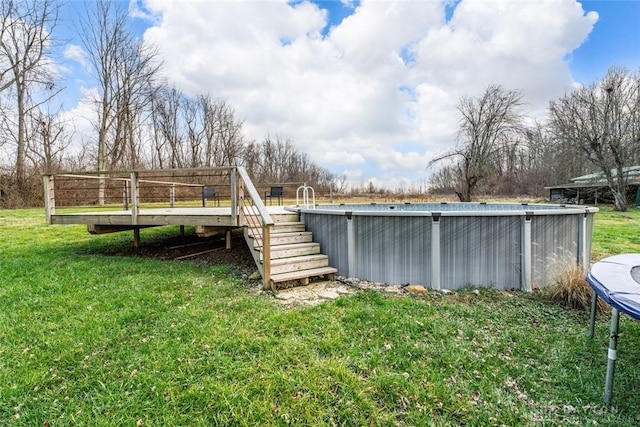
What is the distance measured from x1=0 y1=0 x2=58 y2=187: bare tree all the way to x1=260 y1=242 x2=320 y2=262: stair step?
17282 millimetres

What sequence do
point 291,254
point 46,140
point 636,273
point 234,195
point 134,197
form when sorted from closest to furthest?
point 636,273
point 291,254
point 234,195
point 134,197
point 46,140

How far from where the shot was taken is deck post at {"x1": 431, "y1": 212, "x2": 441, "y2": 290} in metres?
4.02

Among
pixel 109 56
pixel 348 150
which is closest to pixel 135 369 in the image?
pixel 109 56

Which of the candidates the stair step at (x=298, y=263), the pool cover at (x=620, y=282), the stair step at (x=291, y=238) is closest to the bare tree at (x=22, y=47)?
the stair step at (x=291, y=238)

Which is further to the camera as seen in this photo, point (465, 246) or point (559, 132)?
point (559, 132)

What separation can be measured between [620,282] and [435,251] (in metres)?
2.06

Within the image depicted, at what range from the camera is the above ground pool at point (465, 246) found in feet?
13.3

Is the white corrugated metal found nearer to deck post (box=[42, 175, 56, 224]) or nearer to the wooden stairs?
the wooden stairs

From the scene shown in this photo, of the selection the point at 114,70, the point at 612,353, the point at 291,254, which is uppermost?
the point at 114,70

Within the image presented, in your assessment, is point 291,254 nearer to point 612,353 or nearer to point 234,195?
point 234,195

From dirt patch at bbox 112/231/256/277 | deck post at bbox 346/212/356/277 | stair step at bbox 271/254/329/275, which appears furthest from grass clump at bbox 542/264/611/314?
dirt patch at bbox 112/231/256/277

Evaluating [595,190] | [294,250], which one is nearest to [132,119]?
[294,250]

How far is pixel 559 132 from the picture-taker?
19141 millimetres

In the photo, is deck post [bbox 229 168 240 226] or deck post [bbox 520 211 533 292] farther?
deck post [bbox 229 168 240 226]
